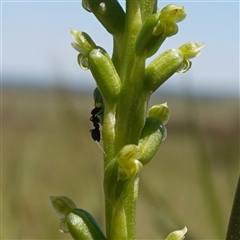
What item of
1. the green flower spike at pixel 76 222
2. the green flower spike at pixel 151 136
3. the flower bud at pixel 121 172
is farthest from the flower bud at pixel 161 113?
the green flower spike at pixel 76 222

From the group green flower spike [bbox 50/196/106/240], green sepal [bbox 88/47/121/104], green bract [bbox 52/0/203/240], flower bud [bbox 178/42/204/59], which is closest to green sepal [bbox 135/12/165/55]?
green bract [bbox 52/0/203/240]

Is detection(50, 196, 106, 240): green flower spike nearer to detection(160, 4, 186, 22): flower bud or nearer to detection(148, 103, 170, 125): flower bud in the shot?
detection(148, 103, 170, 125): flower bud

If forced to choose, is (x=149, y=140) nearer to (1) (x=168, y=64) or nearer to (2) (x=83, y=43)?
(1) (x=168, y=64)

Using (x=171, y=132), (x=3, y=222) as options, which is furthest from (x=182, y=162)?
(x=3, y=222)

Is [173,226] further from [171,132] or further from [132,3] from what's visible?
[171,132]

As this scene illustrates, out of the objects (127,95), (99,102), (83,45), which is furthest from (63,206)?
(83,45)

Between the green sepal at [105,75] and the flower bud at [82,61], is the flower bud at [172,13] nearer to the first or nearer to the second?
the green sepal at [105,75]

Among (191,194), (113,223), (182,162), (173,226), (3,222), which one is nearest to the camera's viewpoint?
(113,223)
